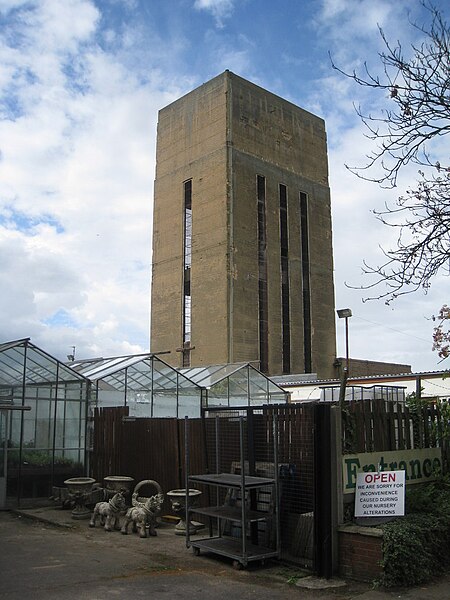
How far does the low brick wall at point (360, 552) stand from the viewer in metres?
7.39

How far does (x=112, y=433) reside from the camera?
15430 millimetres

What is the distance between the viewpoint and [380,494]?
26.0ft

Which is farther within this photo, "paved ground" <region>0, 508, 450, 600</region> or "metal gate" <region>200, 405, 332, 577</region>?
"metal gate" <region>200, 405, 332, 577</region>

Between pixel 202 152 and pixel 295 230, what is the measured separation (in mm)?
9420

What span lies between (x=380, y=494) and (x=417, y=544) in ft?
2.59

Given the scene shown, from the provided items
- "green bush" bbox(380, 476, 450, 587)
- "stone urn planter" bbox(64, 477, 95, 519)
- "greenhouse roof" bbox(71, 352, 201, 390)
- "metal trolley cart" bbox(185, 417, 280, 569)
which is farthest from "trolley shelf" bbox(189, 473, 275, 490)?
"greenhouse roof" bbox(71, 352, 201, 390)

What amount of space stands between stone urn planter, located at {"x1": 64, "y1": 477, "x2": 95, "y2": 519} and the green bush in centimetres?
763

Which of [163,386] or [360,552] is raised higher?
[163,386]

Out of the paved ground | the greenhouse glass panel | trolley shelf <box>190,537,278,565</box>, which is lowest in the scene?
the paved ground

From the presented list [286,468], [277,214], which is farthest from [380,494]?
[277,214]

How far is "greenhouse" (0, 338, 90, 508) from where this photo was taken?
14.9 meters

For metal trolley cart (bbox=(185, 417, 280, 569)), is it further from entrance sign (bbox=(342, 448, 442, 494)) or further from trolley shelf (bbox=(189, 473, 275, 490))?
entrance sign (bbox=(342, 448, 442, 494))

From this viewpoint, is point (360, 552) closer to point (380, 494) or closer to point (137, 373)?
point (380, 494)

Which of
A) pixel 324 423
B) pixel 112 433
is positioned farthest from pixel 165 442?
pixel 324 423
